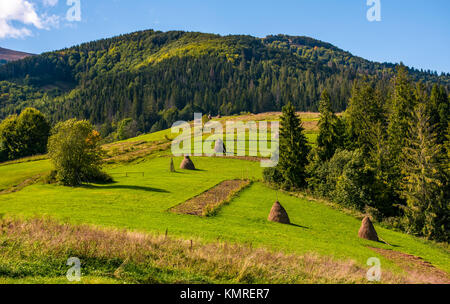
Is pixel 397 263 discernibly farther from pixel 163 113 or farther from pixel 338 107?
pixel 163 113

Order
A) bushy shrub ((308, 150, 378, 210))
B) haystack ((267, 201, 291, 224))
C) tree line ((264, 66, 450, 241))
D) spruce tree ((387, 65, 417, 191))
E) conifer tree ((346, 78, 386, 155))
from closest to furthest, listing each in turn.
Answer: haystack ((267, 201, 291, 224)), tree line ((264, 66, 450, 241)), bushy shrub ((308, 150, 378, 210)), spruce tree ((387, 65, 417, 191)), conifer tree ((346, 78, 386, 155))

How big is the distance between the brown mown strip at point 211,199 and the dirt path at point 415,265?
14935 millimetres

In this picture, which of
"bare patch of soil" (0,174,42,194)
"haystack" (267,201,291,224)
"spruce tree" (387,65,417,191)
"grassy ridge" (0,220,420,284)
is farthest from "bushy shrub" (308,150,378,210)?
"bare patch of soil" (0,174,42,194)

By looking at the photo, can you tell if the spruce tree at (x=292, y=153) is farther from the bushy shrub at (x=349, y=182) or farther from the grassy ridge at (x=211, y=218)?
the grassy ridge at (x=211, y=218)

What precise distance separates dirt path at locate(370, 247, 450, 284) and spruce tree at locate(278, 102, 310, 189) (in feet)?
86.6

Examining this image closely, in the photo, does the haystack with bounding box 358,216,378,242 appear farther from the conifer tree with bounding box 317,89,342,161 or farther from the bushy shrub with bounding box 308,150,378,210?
the conifer tree with bounding box 317,89,342,161

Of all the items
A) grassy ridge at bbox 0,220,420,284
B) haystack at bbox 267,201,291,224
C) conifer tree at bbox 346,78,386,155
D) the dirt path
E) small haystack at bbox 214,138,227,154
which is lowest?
the dirt path

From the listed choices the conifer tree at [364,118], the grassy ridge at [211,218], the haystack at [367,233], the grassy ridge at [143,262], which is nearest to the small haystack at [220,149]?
the grassy ridge at [211,218]

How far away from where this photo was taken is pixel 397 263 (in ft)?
65.8

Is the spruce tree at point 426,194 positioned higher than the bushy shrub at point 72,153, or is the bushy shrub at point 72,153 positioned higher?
the bushy shrub at point 72,153

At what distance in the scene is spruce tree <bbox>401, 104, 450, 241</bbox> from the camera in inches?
1553

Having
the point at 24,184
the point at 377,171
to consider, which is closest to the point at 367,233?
the point at 377,171

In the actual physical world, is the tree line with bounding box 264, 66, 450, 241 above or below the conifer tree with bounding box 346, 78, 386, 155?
below

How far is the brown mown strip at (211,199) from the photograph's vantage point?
28.9 m
